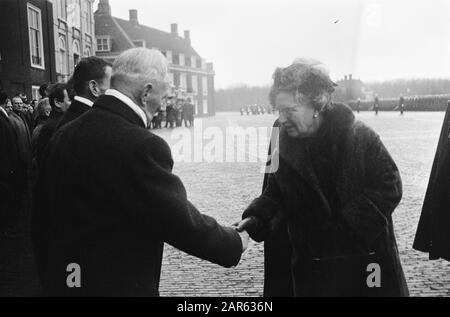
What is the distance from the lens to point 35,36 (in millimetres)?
17734

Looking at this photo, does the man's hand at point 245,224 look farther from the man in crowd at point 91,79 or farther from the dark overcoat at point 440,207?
the dark overcoat at point 440,207

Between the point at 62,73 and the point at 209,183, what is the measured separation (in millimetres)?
13880

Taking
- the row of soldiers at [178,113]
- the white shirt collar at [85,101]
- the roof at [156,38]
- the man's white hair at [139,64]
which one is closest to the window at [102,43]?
the roof at [156,38]

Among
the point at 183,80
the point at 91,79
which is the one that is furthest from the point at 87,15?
the point at 183,80

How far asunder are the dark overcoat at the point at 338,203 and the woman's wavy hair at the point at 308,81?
0.29 ft

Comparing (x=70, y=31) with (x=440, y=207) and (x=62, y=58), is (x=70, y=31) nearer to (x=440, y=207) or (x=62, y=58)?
(x=62, y=58)

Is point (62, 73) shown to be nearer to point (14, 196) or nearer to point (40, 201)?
point (14, 196)

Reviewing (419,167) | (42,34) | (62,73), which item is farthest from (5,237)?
(62,73)

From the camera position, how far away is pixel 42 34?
18016 millimetres

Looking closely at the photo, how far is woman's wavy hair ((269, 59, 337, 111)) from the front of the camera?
2436mm

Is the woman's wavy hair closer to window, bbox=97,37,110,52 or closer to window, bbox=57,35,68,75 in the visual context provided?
window, bbox=57,35,68,75

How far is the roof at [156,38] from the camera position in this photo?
41.4 meters

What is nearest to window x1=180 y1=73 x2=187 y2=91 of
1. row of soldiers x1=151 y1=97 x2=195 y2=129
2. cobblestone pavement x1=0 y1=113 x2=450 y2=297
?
row of soldiers x1=151 y1=97 x2=195 y2=129

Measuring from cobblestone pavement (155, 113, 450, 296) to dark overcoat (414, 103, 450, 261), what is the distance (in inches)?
14.2
